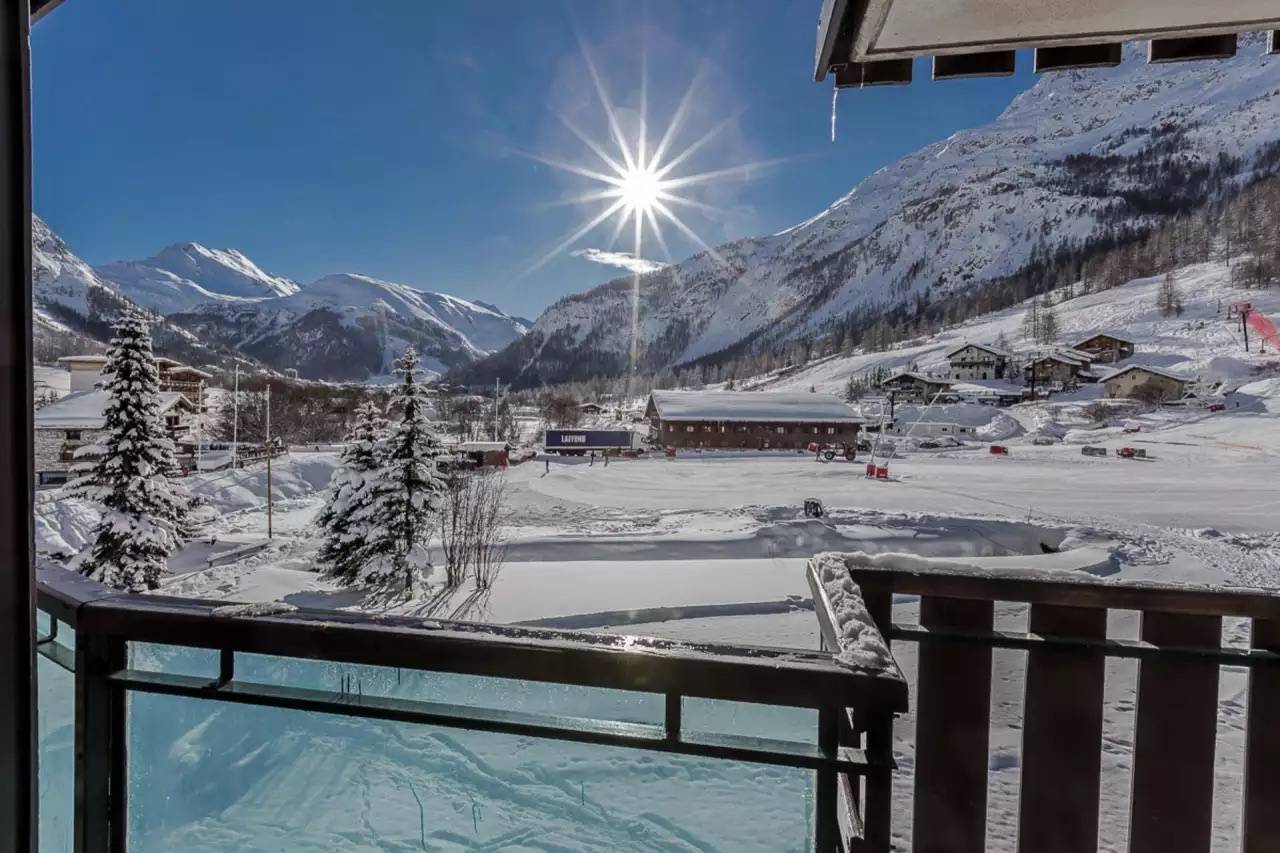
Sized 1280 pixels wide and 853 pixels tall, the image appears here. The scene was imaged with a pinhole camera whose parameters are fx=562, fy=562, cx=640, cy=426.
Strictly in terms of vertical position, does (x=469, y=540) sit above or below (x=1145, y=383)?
below

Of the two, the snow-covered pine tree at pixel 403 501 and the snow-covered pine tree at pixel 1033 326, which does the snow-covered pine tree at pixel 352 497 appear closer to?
the snow-covered pine tree at pixel 403 501

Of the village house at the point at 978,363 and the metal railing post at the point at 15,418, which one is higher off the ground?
the village house at the point at 978,363

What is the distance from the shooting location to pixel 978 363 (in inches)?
1275

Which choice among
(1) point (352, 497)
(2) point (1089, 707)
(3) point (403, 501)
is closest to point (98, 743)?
(2) point (1089, 707)

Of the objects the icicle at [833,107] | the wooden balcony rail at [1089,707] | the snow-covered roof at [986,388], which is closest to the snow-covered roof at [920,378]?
the snow-covered roof at [986,388]

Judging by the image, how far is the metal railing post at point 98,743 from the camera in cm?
77

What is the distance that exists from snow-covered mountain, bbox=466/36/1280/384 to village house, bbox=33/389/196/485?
63479 mm

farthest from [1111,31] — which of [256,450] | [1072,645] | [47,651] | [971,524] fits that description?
[256,450]

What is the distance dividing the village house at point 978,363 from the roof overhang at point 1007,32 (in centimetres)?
3546

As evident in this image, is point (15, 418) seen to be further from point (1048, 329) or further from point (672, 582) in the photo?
point (1048, 329)

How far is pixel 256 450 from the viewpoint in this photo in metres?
20.3

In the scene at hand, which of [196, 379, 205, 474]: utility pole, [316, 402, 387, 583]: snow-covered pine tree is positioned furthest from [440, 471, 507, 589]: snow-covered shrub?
[196, 379, 205, 474]: utility pole

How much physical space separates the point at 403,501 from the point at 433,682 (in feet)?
26.9

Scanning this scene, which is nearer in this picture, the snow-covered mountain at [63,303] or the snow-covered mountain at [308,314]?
the snow-covered mountain at [63,303]
